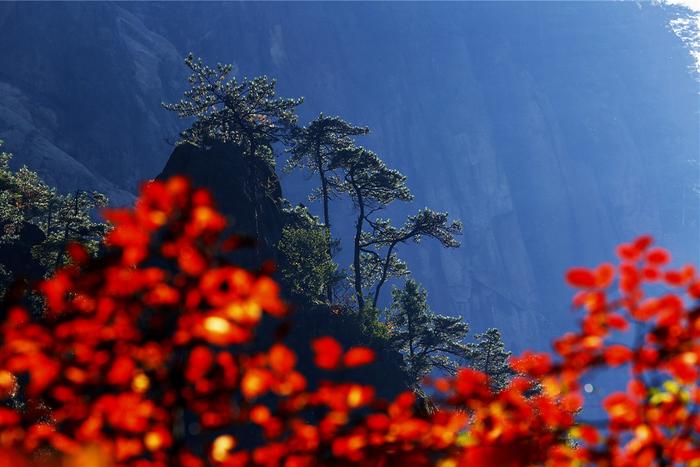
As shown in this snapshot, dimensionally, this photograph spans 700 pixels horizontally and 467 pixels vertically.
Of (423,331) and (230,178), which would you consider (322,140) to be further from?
(423,331)

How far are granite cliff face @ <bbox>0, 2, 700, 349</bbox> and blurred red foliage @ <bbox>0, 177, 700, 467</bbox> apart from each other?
135m

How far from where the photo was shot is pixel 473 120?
184 m

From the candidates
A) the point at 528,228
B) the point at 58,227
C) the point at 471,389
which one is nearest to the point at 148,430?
the point at 471,389

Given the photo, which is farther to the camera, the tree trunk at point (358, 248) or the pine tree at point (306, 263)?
the tree trunk at point (358, 248)

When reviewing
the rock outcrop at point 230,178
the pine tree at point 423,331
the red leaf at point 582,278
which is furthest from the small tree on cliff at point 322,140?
the red leaf at point 582,278

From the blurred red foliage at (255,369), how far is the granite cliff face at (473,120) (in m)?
135

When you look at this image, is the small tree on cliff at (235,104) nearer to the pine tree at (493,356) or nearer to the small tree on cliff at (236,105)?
the small tree on cliff at (236,105)

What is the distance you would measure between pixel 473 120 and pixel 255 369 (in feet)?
608

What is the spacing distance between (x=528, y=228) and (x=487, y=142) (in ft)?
80.4

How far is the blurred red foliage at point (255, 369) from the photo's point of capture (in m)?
4.24

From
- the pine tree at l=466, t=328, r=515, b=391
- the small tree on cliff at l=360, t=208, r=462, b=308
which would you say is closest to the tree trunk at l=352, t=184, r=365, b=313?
the small tree on cliff at l=360, t=208, r=462, b=308

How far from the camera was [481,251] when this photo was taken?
167750 millimetres

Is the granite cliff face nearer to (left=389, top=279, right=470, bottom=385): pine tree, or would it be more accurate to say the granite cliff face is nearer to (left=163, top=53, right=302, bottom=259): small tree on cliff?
(left=163, top=53, right=302, bottom=259): small tree on cliff

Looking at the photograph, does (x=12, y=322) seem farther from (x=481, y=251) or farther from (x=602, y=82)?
(x=602, y=82)
